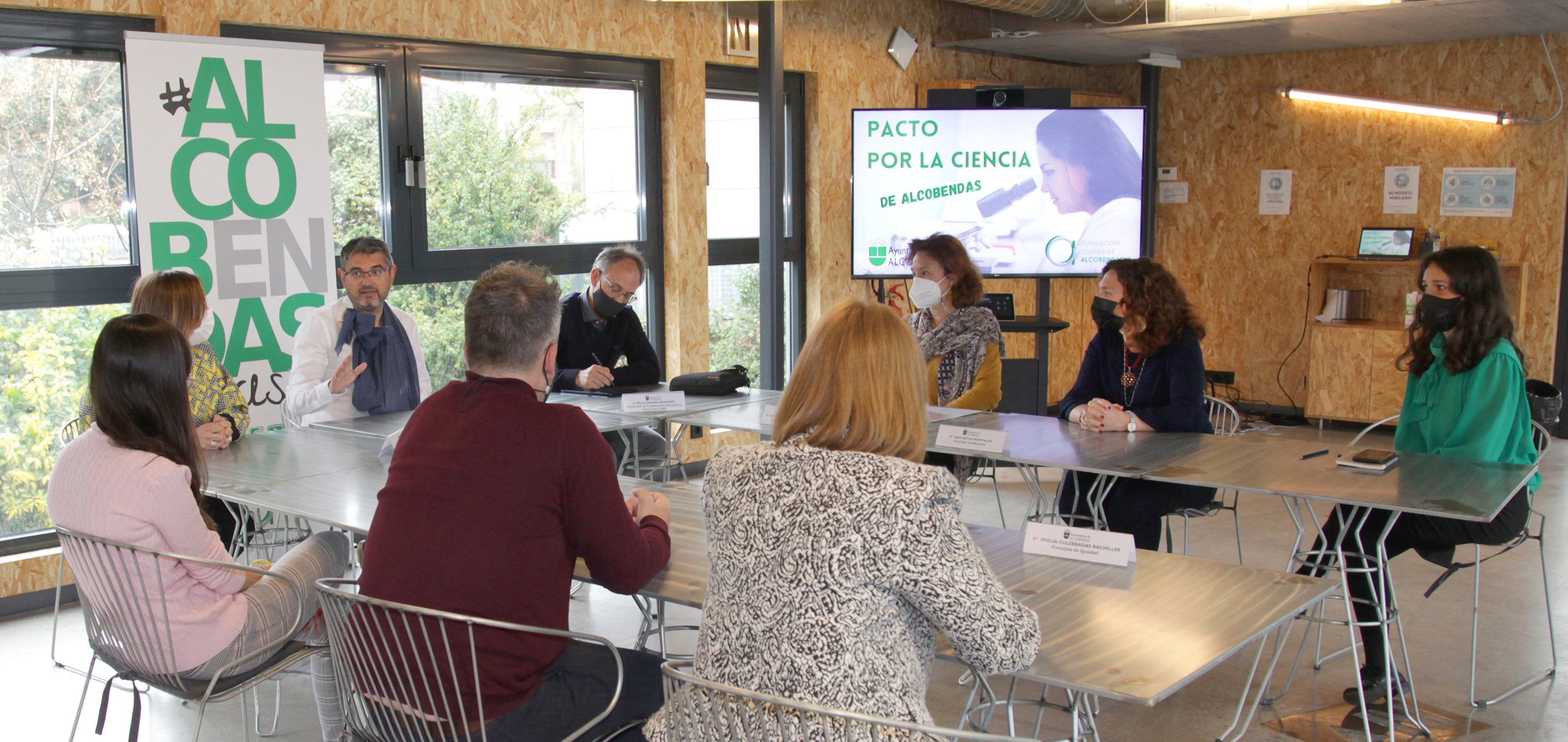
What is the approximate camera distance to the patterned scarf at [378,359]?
3949 mm

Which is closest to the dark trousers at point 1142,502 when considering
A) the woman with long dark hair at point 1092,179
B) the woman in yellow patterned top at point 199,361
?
the woman in yellow patterned top at point 199,361

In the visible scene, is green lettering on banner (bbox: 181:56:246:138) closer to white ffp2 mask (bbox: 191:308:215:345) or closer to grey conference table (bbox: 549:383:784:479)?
white ffp2 mask (bbox: 191:308:215:345)

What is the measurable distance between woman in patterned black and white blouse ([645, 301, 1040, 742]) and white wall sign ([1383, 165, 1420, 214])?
6.62 metres

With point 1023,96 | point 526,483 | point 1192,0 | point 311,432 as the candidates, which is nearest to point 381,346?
point 311,432

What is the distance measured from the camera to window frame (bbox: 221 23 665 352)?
489 cm

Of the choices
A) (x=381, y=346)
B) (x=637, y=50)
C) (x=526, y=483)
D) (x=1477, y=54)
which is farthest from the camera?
(x=1477, y=54)

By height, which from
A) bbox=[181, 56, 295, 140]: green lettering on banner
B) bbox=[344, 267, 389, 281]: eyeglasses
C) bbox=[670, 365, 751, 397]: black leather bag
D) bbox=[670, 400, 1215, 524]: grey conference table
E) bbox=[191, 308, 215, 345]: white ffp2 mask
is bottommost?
bbox=[670, 400, 1215, 524]: grey conference table

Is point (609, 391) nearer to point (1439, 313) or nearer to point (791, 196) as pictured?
point (791, 196)

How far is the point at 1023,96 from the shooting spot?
6.67 metres

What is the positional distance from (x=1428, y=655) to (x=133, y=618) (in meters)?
3.58

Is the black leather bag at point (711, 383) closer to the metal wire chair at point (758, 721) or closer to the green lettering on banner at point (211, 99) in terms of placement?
the green lettering on banner at point (211, 99)

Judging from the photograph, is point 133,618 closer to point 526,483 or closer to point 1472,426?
point 526,483

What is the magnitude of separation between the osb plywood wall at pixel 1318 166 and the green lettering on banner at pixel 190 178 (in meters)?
6.11

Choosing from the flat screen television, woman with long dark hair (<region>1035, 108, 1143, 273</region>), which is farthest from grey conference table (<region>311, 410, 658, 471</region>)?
woman with long dark hair (<region>1035, 108, 1143, 273</region>)
